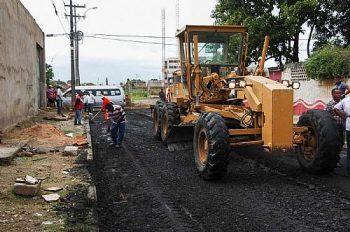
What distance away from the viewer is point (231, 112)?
976 cm

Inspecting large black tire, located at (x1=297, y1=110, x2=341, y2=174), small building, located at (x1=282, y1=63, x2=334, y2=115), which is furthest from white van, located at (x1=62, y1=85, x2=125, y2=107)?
large black tire, located at (x1=297, y1=110, x2=341, y2=174)

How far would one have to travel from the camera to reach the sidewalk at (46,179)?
19.5 ft

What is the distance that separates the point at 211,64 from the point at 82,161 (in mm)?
3736

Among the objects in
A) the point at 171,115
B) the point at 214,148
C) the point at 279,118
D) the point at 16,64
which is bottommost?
the point at 214,148

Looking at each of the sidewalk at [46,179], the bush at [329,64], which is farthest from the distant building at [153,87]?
the sidewalk at [46,179]

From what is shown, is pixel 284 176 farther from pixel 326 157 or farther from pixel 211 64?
pixel 211 64

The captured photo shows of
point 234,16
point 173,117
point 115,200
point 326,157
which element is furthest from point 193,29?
point 234,16

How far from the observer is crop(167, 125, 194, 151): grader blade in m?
11.0

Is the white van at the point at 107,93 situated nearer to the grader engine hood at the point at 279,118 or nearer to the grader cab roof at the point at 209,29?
the grader cab roof at the point at 209,29

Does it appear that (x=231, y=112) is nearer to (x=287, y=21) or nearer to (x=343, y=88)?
(x=343, y=88)

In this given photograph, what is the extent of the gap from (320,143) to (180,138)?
365 cm

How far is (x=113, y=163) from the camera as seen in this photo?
1084 cm

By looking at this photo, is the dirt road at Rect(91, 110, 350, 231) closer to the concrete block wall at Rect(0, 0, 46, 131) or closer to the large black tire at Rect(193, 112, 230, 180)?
the large black tire at Rect(193, 112, 230, 180)

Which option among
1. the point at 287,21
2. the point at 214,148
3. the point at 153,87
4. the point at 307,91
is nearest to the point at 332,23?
the point at 287,21
